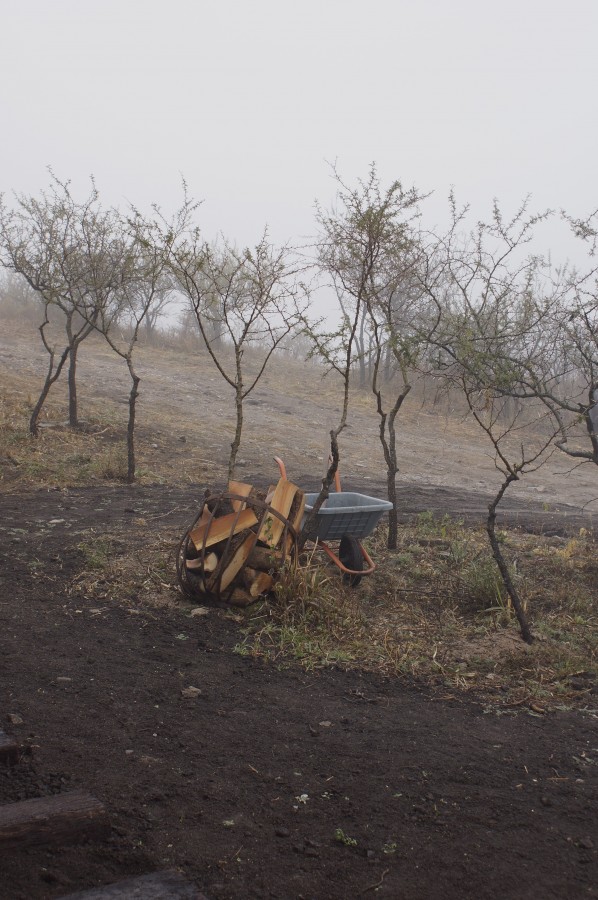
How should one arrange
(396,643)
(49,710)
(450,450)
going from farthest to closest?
(450,450)
(396,643)
(49,710)

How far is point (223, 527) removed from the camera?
5.46 metres

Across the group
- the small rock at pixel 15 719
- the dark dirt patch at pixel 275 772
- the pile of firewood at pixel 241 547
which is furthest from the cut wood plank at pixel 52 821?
the pile of firewood at pixel 241 547

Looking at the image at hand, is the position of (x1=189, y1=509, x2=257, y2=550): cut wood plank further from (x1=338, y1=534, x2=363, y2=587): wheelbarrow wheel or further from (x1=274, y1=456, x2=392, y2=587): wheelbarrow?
(x1=338, y1=534, x2=363, y2=587): wheelbarrow wheel

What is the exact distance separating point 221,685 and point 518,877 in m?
1.89

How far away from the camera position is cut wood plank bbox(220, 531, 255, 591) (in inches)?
208

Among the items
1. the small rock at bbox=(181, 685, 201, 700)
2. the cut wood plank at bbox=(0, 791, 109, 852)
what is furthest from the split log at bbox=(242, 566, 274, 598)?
the cut wood plank at bbox=(0, 791, 109, 852)

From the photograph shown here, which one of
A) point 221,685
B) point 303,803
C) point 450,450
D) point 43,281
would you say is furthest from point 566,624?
point 450,450

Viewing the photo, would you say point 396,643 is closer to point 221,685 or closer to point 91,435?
point 221,685

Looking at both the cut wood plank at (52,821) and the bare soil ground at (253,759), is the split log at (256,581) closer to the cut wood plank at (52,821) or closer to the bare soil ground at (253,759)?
the bare soil ground at (253,759)

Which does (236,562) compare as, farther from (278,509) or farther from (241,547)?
(278,509)

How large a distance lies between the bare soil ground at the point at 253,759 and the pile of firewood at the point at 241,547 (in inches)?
8.4

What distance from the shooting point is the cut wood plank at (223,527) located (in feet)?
17.6

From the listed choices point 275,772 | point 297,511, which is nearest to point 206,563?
point 297,511

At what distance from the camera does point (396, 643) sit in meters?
4.98
